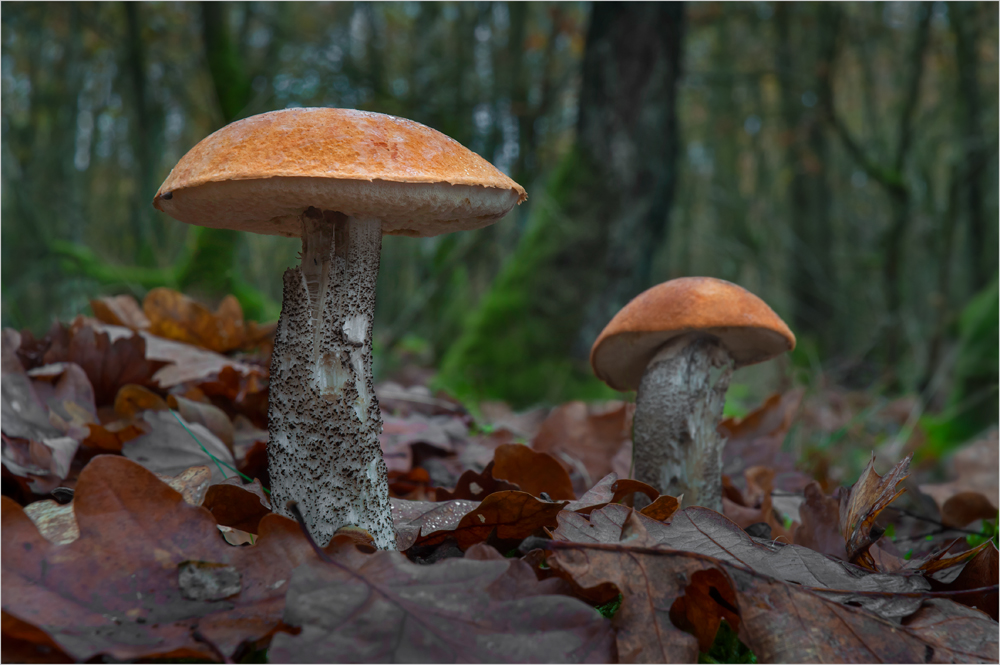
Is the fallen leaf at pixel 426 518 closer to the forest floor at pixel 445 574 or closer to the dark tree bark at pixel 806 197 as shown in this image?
the forest floor at pixel 445 574

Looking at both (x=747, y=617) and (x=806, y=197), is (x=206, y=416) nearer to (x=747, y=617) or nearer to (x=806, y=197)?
(x=747, y=617)

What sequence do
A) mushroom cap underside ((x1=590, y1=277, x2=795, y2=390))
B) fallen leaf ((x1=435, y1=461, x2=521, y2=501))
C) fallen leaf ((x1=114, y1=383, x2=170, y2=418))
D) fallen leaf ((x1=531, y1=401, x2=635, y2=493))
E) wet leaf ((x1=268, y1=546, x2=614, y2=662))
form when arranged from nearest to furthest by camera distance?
1. wet leaf ((x1=268, y1=546, x2=614, y2=662))
2. fallen leaf ((x1=435, y1=461, x2=521, y2=501))
3. mushroom cap underside ((x1=590, y1=277, x2=795, y2=390))
4. fallen leaf ((x1=114, y1=383, x2=170, y2=418))
5. fallen leaf ((x1=531, y1=401, x2=635, y2=493))

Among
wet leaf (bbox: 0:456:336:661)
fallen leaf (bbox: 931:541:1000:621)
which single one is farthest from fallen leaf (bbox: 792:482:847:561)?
wet leaf (bbox: 0:456:336:661)

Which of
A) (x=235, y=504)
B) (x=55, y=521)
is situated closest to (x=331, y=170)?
(x=235, y=504)

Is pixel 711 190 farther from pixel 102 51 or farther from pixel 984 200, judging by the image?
pixel 102 51


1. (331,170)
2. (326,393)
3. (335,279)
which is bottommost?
(326,393)

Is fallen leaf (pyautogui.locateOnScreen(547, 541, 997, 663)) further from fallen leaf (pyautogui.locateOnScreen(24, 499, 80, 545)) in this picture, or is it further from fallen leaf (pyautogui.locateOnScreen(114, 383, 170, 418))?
fallen leaf (pyautogui.locateOnScreen(114, 383, 170, 418))

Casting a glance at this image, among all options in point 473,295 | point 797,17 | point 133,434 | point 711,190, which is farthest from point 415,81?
point 711,190
